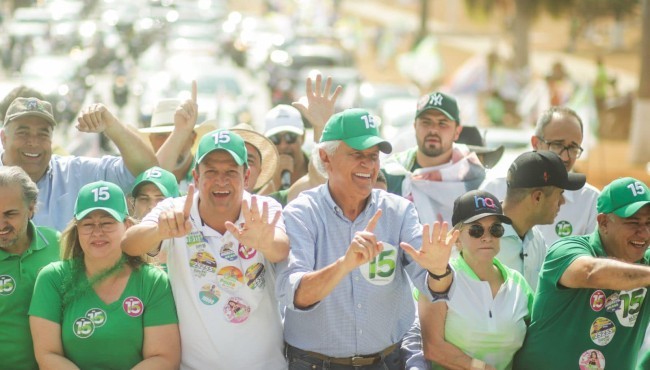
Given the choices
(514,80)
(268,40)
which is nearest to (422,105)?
(514,80)

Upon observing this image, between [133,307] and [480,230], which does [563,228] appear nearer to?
[480,230]

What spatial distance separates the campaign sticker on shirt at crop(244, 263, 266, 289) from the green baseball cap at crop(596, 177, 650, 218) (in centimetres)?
168

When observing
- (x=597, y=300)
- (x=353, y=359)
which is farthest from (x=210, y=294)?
(x=597, y=300)

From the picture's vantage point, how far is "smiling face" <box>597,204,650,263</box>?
5516mm

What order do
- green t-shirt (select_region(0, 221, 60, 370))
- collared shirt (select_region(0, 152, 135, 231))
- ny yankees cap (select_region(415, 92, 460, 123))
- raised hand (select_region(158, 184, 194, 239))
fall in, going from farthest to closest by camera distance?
ny yankees cap (select_region(415, 92, 460, 123)) < collared shirt (select_region(0, 152, 135, 231)) < green t-shirt (select_region(0, 221, 60, 370)) < raised hand (select_region(158, 184, 194, 239))

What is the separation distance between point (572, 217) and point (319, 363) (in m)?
2.46

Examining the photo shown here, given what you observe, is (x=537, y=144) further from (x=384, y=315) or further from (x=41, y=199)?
(x=41, y=199)

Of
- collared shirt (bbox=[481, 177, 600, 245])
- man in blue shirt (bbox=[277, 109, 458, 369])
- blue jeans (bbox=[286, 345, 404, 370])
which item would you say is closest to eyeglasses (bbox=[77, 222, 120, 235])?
man in blue shirt (bbox=[277, 109, 458, 369])

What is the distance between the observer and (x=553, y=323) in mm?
5574

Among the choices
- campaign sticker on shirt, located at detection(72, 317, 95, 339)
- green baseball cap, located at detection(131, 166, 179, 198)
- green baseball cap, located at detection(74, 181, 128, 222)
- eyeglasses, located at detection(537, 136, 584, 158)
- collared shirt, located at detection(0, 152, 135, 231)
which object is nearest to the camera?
campaign sticker on shirt, located at detection(72, 317, 95, 339)

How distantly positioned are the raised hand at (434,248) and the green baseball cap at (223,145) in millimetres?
906

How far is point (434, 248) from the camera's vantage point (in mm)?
4992

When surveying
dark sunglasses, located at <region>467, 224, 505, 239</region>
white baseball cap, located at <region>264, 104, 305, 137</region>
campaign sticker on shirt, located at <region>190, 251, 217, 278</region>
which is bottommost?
campaign sticker on shirt, located at <region>190, 251, 217, 278</region>

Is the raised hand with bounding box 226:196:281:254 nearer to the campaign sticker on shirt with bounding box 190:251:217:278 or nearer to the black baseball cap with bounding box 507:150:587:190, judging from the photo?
the campaign sticker on shirt with bounding box 190:251:217:278
